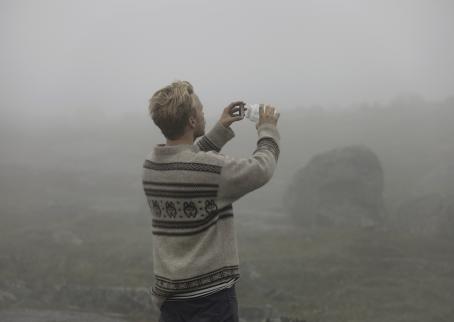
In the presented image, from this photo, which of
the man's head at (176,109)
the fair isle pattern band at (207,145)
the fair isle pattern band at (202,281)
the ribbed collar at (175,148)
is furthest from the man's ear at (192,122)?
the fair isle pattern band at (202,281)

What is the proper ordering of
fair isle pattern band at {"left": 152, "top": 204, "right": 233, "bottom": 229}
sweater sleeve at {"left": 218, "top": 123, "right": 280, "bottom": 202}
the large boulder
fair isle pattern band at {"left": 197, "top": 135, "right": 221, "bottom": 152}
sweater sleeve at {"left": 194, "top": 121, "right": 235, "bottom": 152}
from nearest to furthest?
sweater sleeve at {"left": 218, "top": 123, "right": 280, "bottom": 202}
fair isle pattern band at {"left": 152, "top": 204, "right": 233, "bottom": 229}
sweater sleeve at {"left": 194, "top": 121, "right": 235, "bottom": 152}
fair isle pattern band at {"left": 197, "top": 135, "right": 221, "bottom": 152}
the large boulder

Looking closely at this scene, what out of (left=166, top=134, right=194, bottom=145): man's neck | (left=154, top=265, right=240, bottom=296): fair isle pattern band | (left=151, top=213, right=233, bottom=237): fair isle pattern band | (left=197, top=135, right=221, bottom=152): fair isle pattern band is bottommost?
(left=154, top=265, right=240, bottom=296): fair isle pattern band

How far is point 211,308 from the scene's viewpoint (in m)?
4.14

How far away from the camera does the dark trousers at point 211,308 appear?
414cm

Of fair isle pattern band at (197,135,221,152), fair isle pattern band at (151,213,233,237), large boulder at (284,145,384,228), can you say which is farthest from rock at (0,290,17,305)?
large boulder at (284,145,384,228)

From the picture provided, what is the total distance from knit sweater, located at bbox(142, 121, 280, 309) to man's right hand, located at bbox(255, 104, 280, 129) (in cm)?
11

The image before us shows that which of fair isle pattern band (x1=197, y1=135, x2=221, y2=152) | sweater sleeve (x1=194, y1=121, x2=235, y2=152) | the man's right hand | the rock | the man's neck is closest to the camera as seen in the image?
the man's neck

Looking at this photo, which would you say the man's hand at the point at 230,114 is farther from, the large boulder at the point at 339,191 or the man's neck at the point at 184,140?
the large boulder at the point at 339,191

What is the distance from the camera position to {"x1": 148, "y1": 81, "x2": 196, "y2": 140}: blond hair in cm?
400

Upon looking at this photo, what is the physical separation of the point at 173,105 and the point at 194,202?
0.72 m

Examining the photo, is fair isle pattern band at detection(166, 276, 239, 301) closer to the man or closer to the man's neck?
the man

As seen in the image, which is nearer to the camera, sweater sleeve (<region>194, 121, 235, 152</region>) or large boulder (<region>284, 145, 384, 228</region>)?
sweater sleeve (<region>194, 121, 235, 152</region>)

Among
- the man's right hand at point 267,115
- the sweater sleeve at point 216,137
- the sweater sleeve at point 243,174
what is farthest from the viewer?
the sweater sleeve at point 216,137

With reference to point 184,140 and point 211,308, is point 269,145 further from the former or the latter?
point 211,308
